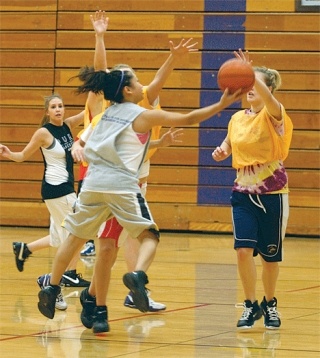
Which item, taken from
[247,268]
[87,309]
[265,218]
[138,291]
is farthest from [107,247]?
[265,218]

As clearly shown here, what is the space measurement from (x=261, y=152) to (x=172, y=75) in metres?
6.55

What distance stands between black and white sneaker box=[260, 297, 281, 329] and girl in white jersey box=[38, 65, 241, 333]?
2.98ft

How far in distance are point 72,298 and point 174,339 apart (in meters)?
1.75

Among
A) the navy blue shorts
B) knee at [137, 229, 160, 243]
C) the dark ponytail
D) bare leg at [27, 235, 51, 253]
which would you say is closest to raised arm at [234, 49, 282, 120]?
the navy blue shorts

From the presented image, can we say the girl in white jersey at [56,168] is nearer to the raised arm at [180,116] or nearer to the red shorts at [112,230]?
the red shorts at [112,230]

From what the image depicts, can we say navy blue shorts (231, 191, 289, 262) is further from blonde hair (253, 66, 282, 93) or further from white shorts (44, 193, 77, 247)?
white shorts (44, 193, 77, 247)

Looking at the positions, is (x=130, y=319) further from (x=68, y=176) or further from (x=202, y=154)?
(x=202, y=154)

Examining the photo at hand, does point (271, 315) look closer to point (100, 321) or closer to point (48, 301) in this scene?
point (100, 321)

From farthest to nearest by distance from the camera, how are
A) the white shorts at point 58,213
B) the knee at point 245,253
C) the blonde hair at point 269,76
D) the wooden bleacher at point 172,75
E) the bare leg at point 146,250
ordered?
the wooden bleacher at point 172,75 → the white shorts at point 58,213 → the blonde hair at point 269,76 → the knee at point 245,253 → the bare leg at point 146,250

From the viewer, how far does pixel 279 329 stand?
559 cm

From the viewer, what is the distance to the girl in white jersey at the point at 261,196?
222 inches

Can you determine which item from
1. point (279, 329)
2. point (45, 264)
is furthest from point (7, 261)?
point (279, 329)

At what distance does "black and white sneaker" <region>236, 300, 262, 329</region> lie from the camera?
557cm

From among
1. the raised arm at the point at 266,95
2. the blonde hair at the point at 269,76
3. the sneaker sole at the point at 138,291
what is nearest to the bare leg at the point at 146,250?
the sneaker sole at the point at 138,291
